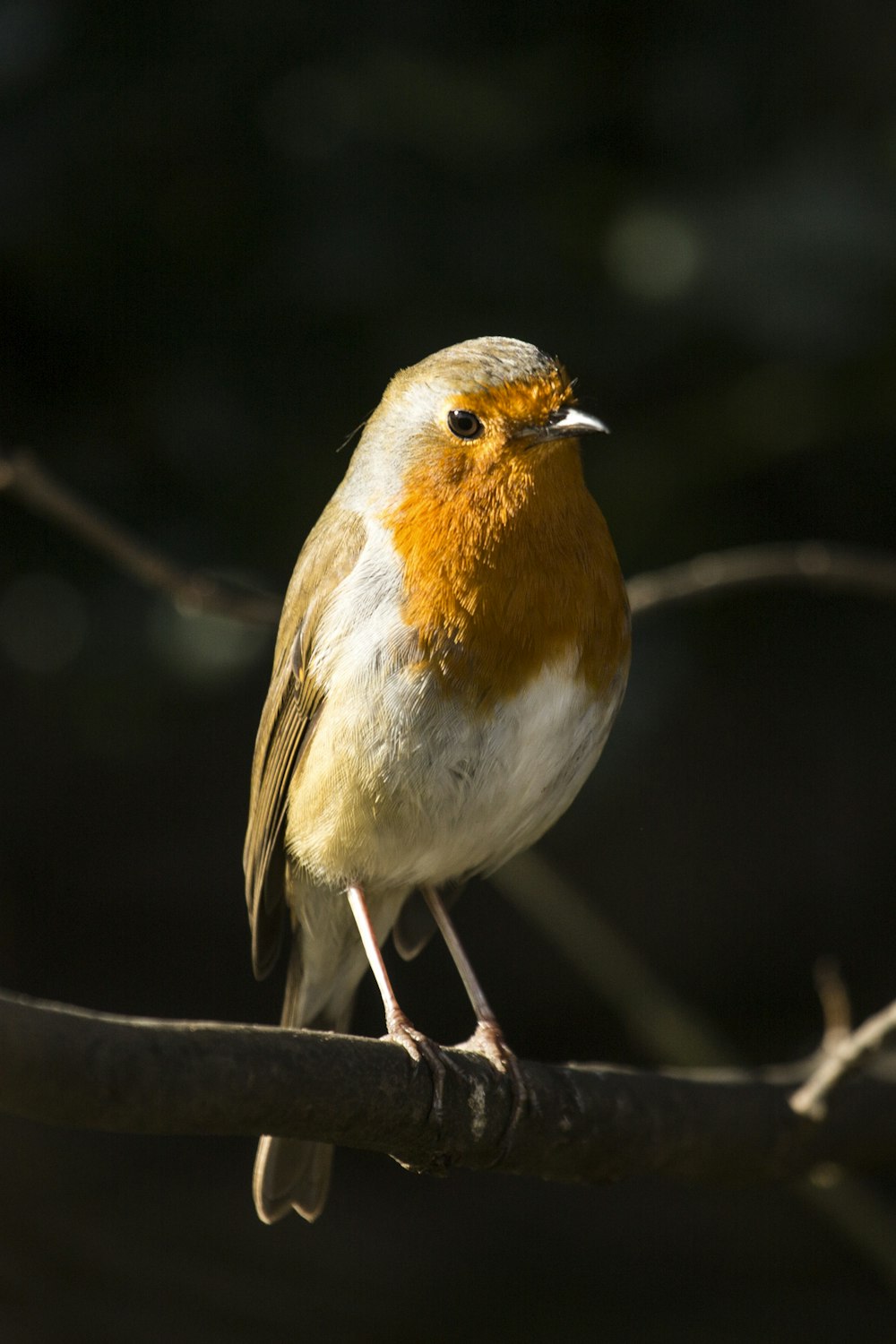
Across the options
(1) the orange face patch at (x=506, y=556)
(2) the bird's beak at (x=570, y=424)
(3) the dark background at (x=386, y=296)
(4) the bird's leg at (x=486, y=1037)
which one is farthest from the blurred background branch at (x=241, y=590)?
(4) the bird's leg at (x=486, y=1037)

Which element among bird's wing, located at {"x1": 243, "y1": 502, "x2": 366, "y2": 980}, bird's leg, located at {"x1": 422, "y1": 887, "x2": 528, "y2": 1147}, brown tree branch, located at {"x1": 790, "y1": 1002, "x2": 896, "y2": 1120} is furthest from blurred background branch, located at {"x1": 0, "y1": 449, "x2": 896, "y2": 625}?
brown tree branch, located at {"x1": 790, "y1": 1002, "x2": 896, "y2": 1120}

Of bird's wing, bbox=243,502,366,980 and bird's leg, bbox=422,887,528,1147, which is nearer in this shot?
bird's leg, bbox=422,887,528,1147

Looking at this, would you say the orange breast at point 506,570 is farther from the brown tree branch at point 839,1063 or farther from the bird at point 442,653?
the brown tree branch at point 839,1063

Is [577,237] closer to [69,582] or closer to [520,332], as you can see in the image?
[520,332]

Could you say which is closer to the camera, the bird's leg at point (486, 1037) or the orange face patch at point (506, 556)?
the bird's leg at point (486, 1037)

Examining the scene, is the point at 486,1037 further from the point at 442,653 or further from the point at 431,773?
the point at 442,653

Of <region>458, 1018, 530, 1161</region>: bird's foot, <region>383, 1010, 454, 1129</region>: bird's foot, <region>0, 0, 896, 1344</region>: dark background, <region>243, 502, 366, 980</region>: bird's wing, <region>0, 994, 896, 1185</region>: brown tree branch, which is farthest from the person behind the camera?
<region>0, 0, 896, 1344</region>: dark background

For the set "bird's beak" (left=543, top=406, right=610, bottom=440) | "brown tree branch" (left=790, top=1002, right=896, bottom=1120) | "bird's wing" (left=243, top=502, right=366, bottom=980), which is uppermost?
"bird's beak" (left=543, top=406, right=610, bottom=440)

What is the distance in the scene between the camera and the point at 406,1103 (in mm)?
2268

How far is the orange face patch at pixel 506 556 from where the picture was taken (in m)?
2.68

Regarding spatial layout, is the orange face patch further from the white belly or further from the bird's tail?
the bird's tail

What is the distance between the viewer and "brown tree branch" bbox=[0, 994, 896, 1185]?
1.73 meters

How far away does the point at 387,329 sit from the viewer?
353 cm

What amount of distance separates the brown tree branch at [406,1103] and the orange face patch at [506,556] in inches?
27.5
